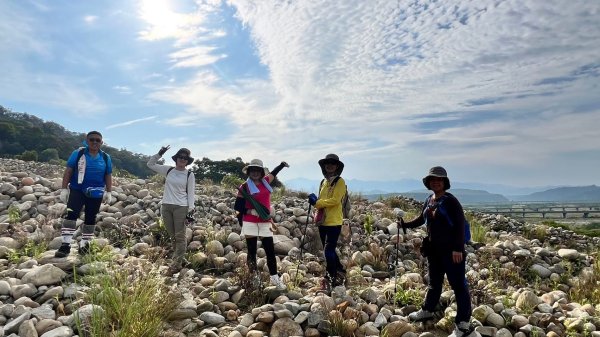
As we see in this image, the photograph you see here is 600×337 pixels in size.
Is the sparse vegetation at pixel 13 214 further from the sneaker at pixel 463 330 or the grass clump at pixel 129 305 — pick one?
the sneaker at pixel 463 330

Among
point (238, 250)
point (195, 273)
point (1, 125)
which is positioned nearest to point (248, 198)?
point (195, 273)

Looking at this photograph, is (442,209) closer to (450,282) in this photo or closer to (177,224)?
(450,282)

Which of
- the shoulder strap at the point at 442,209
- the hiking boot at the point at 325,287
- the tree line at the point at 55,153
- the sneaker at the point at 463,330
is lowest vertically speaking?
the sneaker at the point at 463,330

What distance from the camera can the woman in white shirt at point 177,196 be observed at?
21.0 feet

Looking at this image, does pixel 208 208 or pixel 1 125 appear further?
pixel 1 125

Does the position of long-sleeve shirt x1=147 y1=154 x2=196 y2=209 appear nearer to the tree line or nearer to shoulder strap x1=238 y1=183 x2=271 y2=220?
shoulder strap x1=238 y1=183 x2=271 y2=220

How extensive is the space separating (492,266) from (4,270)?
8508 mm

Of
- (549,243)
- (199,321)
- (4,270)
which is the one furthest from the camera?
(549,243)

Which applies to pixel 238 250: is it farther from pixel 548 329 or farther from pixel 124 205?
pixel 548 329

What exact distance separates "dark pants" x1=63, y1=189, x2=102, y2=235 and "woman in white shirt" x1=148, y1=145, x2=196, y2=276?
1.05 meters

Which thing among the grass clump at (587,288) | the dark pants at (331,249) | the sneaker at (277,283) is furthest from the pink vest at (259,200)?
the grass clump at (587,288)

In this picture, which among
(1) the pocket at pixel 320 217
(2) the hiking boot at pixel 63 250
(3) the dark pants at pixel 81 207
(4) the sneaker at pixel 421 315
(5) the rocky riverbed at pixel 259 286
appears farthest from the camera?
(3) the dark pants at pixel 81 207

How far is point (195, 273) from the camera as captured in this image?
6406mm

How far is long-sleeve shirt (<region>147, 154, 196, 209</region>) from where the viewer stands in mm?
6383
